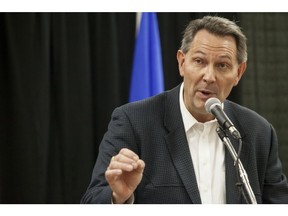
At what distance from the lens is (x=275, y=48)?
4.79 m

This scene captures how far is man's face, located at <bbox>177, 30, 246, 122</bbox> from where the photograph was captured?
2.43 metres

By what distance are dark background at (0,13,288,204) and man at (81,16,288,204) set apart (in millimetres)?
1798

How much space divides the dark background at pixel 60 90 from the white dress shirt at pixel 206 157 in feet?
6.05

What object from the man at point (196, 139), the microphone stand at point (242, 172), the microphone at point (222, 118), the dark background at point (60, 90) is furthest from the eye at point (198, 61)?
the dark background at point (60, 90)

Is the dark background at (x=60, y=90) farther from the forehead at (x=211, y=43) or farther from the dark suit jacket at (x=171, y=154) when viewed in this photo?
the forehead at (x=211, y=43)

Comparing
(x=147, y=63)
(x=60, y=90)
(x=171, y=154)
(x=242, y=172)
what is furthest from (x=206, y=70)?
(x=60, y=90)

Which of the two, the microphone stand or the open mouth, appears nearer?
the microphone stand

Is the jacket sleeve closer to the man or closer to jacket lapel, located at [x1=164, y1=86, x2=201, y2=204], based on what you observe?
the man

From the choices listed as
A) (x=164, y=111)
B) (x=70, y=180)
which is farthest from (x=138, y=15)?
(x=164, y=111)

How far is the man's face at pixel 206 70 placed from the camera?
2.43 metres

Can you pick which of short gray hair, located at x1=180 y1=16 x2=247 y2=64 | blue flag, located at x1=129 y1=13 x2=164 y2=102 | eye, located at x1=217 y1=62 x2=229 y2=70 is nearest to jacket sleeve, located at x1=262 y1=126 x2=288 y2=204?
eye, located at x1=217 y1=62 x2=229 y2=70
